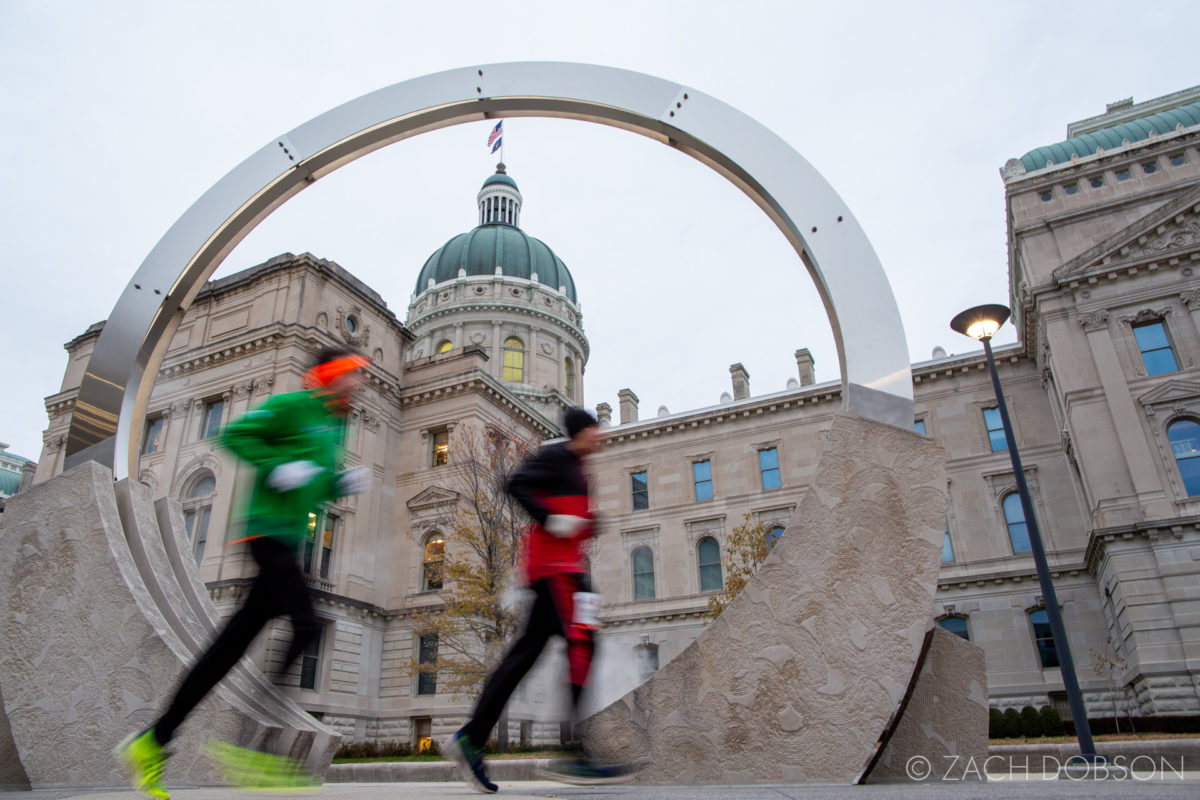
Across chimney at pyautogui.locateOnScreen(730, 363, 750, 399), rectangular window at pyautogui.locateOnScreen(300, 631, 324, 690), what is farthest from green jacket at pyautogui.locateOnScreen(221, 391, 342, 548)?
chimney at pyautogui.locateOnScreen(730, 363, 750, 399)

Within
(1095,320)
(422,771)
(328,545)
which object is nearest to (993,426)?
(1095,320)

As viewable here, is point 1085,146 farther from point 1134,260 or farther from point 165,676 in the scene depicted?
point 165,676

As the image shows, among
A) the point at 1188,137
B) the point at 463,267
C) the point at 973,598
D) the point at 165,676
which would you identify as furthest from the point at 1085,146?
the point at 463,267

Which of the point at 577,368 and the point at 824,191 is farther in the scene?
the point at 577,368

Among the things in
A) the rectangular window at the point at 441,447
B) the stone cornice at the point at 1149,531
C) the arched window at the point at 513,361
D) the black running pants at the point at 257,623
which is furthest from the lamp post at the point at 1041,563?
the arched window at the point at 513,361

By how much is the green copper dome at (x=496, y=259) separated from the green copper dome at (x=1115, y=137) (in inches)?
1601

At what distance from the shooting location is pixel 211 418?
34.2m

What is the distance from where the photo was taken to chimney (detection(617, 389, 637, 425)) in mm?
44344

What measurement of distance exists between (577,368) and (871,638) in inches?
2369

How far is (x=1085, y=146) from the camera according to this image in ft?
Result: 115

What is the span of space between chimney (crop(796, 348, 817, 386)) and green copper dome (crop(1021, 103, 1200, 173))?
13.9 metres

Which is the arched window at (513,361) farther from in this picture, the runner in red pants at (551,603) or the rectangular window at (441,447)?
the runner in red pants at (551,603)

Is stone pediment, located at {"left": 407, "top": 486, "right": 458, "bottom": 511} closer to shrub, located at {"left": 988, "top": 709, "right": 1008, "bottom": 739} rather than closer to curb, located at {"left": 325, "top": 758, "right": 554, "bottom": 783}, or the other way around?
curb, located at {"left": 325, "top": 758, "right": 554, "bottom": 783}

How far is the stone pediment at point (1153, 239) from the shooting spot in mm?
27891
